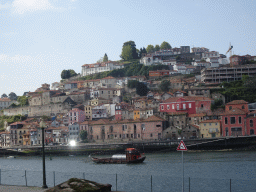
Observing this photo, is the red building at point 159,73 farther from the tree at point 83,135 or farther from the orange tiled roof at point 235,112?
the orange tiled roof at point 235,112

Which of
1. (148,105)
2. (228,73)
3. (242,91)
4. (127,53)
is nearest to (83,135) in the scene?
(148,105)

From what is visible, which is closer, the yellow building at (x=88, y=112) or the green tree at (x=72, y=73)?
the yellow building at (x=88, y=112)

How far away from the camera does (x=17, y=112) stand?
96.1 metres

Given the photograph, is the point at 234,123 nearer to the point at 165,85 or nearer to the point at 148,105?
the point at 148,105

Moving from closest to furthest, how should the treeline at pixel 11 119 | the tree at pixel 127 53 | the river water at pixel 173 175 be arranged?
the river water at pixel 173 175 < the treeline at pixel 11 119 < the tree at pixel 127 53

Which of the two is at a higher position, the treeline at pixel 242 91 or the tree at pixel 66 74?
the tree at pixel 66 74

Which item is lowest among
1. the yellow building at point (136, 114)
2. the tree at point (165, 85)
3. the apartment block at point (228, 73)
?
the yellow building at point (136, 114)

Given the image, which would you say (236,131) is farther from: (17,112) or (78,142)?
(17,112)

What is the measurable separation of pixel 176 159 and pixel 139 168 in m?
7.09

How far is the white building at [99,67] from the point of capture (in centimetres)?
11219

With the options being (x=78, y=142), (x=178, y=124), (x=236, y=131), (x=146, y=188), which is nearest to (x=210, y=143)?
(x=236, y=131)

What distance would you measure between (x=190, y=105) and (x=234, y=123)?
10443 mm

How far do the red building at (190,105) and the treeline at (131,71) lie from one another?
111ft

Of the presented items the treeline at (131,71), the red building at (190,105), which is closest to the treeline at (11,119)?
the treeline at (131,71)
